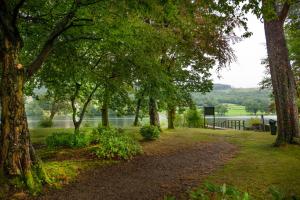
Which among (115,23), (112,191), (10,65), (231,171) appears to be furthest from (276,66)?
(10,65)

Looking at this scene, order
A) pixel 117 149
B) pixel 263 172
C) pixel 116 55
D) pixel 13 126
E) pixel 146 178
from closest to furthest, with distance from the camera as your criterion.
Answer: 1. pixel 13 126
2. pixel 146 178
3. pixel 263 172
4. pixel 117 149
5. pixel 116 55

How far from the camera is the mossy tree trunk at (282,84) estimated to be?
1409 cm

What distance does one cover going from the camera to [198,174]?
385 inches

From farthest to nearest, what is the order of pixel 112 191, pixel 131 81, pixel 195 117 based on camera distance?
pixel 195 117 → pixel 131 81 → pixel 112 191

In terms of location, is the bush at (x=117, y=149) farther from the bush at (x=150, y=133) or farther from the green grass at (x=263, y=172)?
the green grass at (x=263, y=172)

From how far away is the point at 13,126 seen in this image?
26.9 ft

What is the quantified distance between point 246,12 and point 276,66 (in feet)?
27.7

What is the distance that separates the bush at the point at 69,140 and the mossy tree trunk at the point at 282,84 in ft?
28.6

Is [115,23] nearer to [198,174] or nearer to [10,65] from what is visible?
[10,65]

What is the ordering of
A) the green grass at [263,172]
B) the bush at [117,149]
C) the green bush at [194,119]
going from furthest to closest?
1. the green bush at [194,119]
2. the bush at [117,149]
3. the green grass at [263,172]

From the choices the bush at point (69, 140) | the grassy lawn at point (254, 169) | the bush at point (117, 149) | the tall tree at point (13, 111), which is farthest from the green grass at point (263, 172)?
the bush at point (69, 140)

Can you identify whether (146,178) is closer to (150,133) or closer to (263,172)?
(263,172)

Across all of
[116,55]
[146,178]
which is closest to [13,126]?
[146,178]

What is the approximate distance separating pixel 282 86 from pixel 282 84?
0.30 feet
